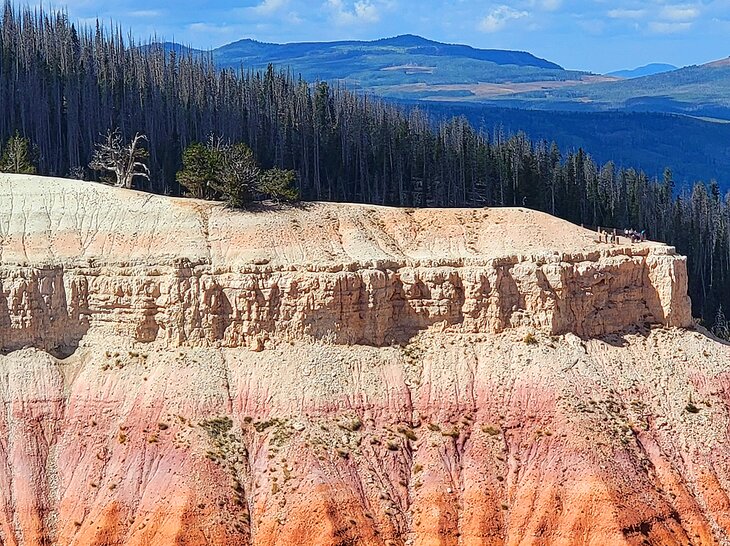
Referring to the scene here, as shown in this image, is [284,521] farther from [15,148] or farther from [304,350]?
[15,148]

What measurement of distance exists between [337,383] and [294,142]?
49744 mm

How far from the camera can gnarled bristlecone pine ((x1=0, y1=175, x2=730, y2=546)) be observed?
65.1 m

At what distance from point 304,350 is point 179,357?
7.44 m

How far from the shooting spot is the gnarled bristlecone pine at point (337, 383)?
65125mm

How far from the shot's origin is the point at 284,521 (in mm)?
63656

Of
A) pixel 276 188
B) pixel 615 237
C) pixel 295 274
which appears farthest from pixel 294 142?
pixel 295 274

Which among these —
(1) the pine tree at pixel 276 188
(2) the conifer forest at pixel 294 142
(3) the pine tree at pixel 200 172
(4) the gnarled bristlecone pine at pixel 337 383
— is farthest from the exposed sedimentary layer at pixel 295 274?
(2) the conifer forest at pixel 294 142

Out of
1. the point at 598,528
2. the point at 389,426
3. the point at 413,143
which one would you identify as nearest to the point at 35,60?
the point at 413,143

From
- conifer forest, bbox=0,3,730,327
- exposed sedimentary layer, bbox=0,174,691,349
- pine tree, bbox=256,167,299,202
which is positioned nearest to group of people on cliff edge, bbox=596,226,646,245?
exposed sedimentary layer, bbox=0,174,691,349

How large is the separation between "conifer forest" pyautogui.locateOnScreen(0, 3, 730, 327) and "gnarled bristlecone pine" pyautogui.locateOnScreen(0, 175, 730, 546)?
3003cm

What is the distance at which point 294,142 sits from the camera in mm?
116250

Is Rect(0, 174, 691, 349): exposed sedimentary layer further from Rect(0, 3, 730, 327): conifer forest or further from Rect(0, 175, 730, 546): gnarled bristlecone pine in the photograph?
Rect(0, 3, 730, 327): conifer forest

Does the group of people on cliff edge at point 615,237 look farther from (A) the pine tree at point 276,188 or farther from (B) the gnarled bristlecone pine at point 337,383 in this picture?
(A) the pine tree at point 276,188

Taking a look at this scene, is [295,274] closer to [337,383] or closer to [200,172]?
[337,383]
